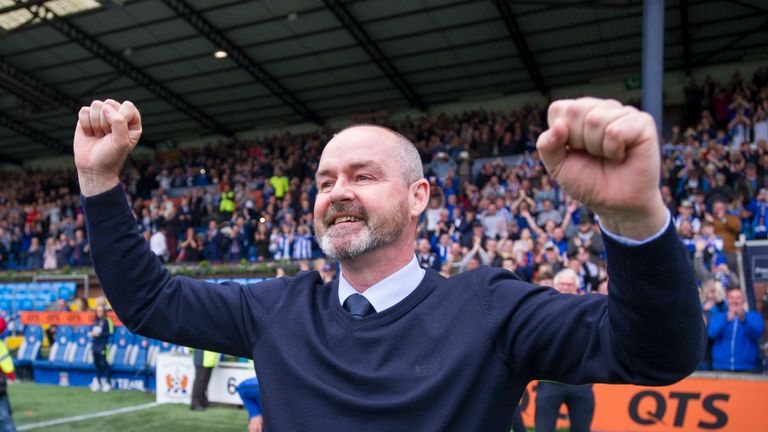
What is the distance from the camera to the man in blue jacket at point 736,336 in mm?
7945

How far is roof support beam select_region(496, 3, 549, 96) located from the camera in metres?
18.4

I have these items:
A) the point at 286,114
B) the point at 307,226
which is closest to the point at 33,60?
the point at 286,114

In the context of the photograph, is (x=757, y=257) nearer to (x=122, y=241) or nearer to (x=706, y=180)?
(x=706, y=180)

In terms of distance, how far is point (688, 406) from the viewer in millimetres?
7805

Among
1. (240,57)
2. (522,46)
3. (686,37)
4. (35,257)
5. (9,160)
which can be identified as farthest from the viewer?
(9,160)

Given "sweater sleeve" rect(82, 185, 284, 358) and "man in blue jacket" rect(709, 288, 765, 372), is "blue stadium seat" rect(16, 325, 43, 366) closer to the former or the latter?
"man in blue jacket" rect(709, 288, 765, 372)

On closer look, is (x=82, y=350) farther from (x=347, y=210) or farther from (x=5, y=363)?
(x=347, y=210)

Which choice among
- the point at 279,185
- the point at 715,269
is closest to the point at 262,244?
the point at 279,185

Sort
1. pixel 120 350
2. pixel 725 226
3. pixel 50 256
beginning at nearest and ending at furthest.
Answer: pixel 725 226 < pixel 120 350 < pixel 50 256

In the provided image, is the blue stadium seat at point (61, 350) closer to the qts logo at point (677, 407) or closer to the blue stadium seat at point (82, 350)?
the blue stadium seat at point (82, 350)

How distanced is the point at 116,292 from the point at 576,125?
1.36 metres

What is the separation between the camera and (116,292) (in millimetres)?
1876

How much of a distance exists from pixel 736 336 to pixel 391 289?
762 cm

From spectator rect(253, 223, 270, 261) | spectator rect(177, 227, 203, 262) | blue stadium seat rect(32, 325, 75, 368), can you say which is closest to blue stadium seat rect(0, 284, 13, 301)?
spectator rect(177, 227, 203, 262)
